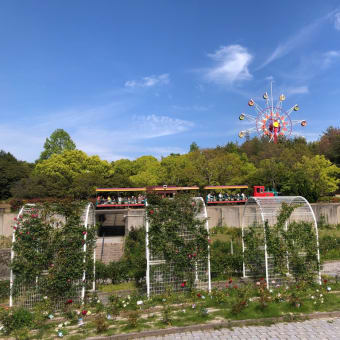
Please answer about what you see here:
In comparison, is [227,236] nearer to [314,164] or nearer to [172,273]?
[172,273]

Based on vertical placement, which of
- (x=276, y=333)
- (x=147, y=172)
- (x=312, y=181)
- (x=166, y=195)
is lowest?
(x=276, y=333)

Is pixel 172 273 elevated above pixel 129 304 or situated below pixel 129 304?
above

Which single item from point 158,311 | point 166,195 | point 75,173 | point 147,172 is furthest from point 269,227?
point 147,172

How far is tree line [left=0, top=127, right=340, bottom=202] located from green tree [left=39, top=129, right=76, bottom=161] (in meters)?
0.17

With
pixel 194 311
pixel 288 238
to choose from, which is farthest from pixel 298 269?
pixel 194 311

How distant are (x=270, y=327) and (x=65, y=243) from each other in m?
5.34

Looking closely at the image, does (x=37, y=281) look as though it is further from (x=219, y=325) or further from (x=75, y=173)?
(x=75, y=173)

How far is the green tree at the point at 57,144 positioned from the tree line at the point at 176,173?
0.17m

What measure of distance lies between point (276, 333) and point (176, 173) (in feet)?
89.6

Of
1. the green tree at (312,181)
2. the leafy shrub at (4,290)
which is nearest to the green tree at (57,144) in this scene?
the green tree at (312,181)

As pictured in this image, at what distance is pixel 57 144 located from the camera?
4728cm

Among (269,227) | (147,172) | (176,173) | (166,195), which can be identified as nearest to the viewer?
(269,227)

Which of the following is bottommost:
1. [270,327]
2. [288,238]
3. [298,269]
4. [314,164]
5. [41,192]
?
[270,327]

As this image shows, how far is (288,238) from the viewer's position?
26.9 ft
